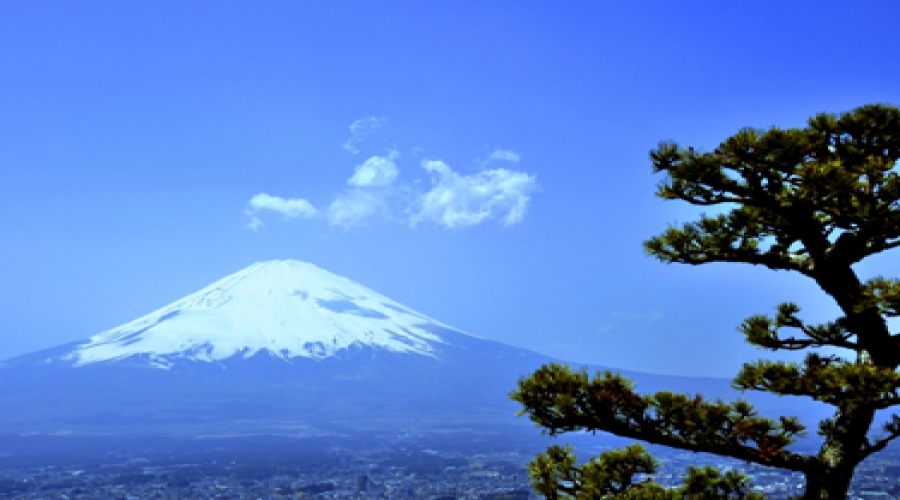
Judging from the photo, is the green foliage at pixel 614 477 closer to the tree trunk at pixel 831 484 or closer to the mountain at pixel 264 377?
the tree trunk at pixel 831 484

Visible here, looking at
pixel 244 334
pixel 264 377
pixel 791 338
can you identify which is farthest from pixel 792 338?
pixel 244 334

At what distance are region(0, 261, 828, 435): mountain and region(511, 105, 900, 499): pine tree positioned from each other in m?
107

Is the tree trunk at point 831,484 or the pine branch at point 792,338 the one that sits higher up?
the pine branch at point 792,338

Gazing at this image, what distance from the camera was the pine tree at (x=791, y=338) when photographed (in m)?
4.82

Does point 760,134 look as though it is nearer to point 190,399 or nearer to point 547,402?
point 547,402

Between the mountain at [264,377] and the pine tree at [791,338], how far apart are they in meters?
107

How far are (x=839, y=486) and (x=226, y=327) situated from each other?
19520cm

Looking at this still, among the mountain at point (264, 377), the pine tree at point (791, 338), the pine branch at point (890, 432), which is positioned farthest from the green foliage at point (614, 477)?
the mountain at point (264, 377)

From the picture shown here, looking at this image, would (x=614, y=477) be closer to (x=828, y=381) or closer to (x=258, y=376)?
(x=828, y=381)

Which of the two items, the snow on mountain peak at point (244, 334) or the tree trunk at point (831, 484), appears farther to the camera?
the snow on mountain peak at point (244, 334)

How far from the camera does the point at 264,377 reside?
169 meters

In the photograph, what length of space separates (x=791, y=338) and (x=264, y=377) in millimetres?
173063

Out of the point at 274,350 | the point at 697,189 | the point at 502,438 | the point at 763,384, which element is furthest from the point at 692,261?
the point at 274,350

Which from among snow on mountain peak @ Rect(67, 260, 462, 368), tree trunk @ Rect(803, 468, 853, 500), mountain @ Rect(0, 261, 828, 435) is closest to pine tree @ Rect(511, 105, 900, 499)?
tree trunk @ Rect(803, 468, 853, 500)
